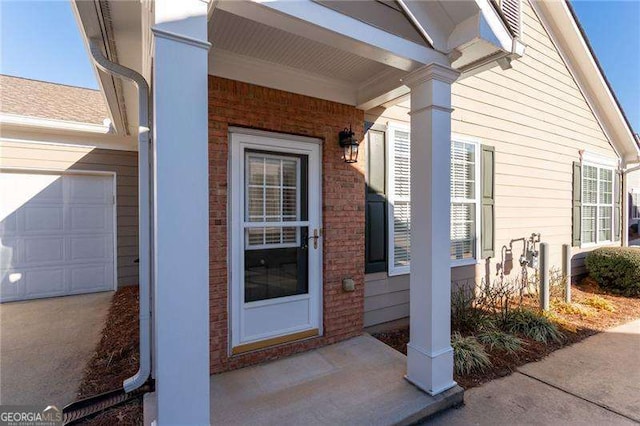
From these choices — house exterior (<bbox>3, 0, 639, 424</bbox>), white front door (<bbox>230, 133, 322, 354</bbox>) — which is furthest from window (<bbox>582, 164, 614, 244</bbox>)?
white front door (<bbox>230, 133, 322, 354</bbox>)

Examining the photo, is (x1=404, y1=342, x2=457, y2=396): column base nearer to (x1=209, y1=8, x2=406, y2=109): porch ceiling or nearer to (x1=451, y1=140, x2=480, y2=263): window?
(x1=451, y1=140, x2=480, y2=263): window

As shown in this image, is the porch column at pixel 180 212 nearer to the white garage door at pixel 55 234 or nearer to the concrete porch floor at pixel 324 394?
the concrete porch floor at pixel 324 394

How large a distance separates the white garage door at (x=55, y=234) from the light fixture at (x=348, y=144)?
184 inches

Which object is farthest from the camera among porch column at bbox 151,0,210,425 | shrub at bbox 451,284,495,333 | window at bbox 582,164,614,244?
window at bbox 582,164,614,244

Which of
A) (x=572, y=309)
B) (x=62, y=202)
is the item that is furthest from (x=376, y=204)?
(x=62, y=202)

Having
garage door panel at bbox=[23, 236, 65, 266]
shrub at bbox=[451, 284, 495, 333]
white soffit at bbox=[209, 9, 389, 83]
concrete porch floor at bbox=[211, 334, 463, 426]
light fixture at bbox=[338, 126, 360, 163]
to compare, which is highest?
white soffit at bbox=[209, 9, 389, 83]

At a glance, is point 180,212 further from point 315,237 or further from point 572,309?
point 572,309

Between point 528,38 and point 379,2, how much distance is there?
5.08 m

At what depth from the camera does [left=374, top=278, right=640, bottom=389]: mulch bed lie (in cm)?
298

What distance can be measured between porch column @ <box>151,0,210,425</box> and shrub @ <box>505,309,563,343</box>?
151 inches

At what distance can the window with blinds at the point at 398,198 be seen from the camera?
3.92m

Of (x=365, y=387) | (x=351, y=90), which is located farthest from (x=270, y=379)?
(x=351, y=90)

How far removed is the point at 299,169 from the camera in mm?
3322

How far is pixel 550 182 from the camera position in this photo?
5871 mm
